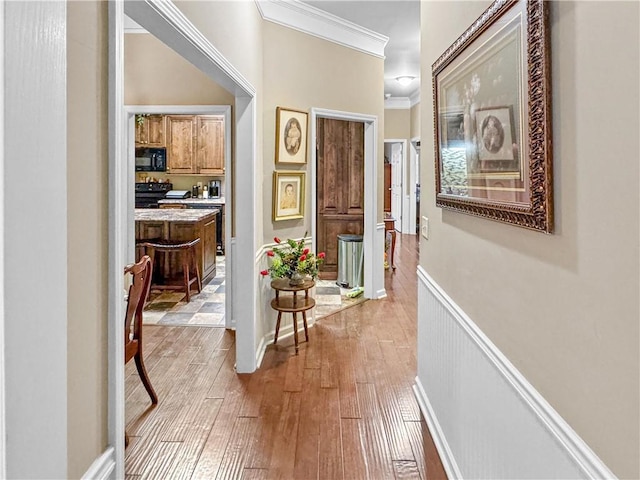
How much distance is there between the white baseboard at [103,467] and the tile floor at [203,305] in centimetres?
343

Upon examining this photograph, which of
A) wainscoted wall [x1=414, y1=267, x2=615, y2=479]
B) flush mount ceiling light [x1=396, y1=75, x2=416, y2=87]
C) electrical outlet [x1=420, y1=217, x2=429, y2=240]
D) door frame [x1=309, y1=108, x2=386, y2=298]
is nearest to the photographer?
wainscoted wall [x1=414, y1=267, x2=615, y2=479]

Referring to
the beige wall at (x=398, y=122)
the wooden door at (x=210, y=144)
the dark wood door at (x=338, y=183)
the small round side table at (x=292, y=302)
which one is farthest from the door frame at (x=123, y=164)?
the beige wall at (x=398, y=122)

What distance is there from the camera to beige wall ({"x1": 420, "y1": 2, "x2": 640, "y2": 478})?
0.84 metres

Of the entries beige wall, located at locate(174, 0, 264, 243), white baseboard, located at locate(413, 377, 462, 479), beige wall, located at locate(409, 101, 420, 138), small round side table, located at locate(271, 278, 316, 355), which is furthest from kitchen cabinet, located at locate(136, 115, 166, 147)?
white baseboard, located at locate(413, 377, 462, 479)

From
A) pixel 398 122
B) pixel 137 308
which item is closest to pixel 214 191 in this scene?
pixel 398 122

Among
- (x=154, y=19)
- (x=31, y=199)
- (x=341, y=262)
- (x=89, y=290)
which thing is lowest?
(x=341, y=262)

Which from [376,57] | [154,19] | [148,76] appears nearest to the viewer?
[154,19]

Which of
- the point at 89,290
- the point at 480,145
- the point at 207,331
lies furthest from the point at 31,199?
the point at 207,331

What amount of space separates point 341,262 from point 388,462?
157 inches

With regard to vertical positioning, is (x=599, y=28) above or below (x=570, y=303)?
above

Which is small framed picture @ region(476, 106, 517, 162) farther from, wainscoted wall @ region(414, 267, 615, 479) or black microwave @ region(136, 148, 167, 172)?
black microwave @ region(136, 148, 167, 172)

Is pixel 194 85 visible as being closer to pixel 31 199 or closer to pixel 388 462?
pixel 388 462

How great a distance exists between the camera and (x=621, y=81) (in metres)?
0.86

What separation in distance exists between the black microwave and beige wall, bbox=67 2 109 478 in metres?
7.58
